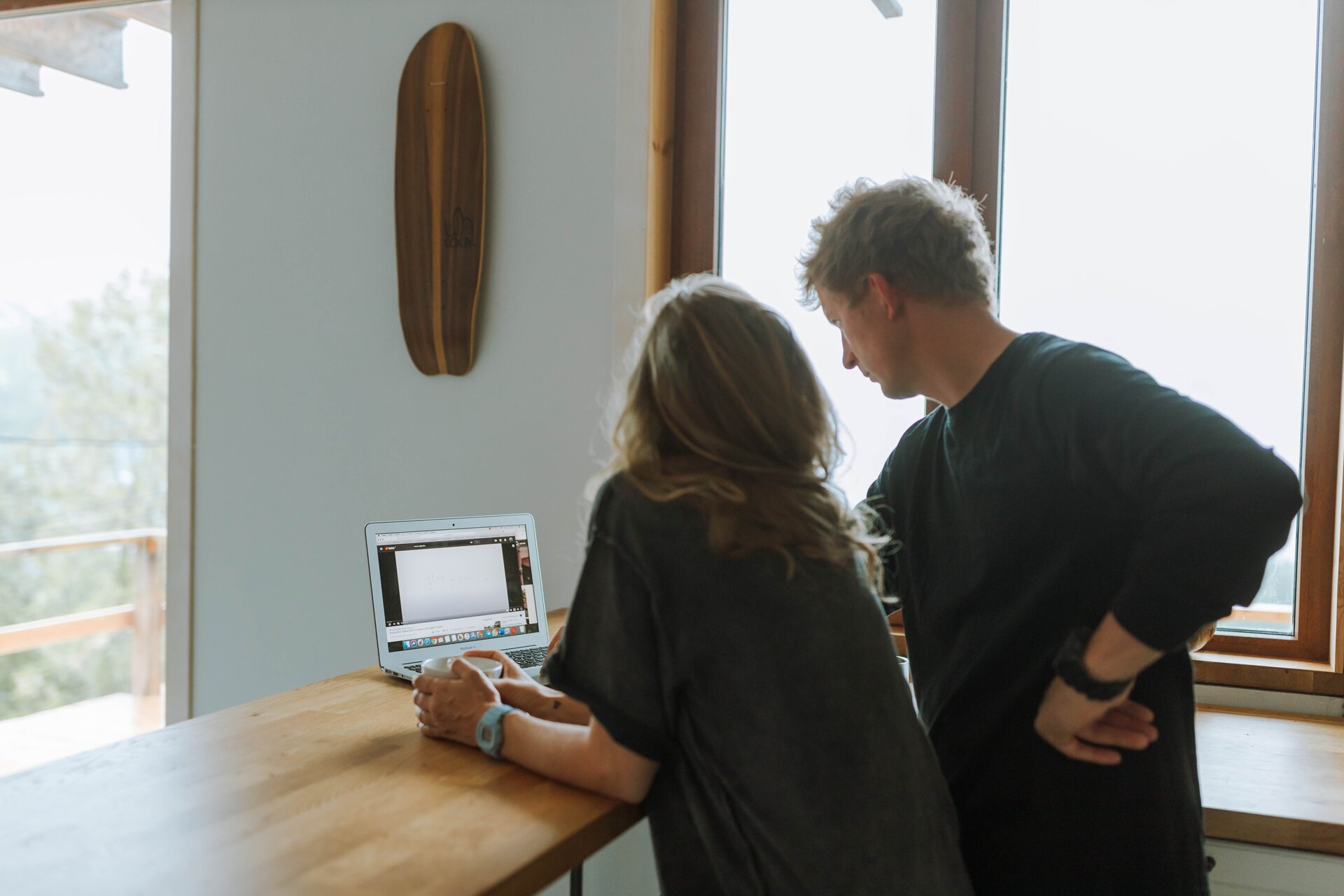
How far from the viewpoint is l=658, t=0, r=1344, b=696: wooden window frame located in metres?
2.00

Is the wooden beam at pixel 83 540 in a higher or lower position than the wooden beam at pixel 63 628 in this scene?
higher

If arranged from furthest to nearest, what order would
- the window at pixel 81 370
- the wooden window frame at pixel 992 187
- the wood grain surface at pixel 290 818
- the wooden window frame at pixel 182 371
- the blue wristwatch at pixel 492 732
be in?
1. the window at pixel 81 370
2. the wooden window frame at pixel 182 371
3. the wooden window frame at pixel 992 187
4. the blue wristwatch at pixel 492 732
5. the wood grain surface at pixel 290 818

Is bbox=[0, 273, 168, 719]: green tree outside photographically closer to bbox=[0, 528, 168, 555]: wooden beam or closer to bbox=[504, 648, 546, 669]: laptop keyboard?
bbox=[0, 528, 168, 555]: wooden beam

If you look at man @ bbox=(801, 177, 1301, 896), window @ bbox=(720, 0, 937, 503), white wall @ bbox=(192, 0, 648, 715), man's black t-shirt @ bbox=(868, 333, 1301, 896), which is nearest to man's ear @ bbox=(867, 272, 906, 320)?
man @ bbox=(801, 177, 1301, 896)

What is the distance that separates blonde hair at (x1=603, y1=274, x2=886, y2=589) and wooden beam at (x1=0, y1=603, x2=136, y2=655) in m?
2.83

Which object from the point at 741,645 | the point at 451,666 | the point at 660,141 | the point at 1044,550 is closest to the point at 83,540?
the point at 660,141

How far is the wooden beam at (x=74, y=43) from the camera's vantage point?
10.0 ft

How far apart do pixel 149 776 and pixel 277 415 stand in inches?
65.6

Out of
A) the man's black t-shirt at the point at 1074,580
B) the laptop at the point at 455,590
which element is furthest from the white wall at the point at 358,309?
the man's black t-shirt at the point at 1074,580

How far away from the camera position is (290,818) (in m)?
1.08

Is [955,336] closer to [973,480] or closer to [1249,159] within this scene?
[973,480]

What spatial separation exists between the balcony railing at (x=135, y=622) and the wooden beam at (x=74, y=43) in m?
1.40

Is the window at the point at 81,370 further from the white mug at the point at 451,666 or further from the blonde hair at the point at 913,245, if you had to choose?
the blonde hair at the point at 913,245

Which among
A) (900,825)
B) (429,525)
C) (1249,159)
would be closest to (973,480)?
(900,825)
